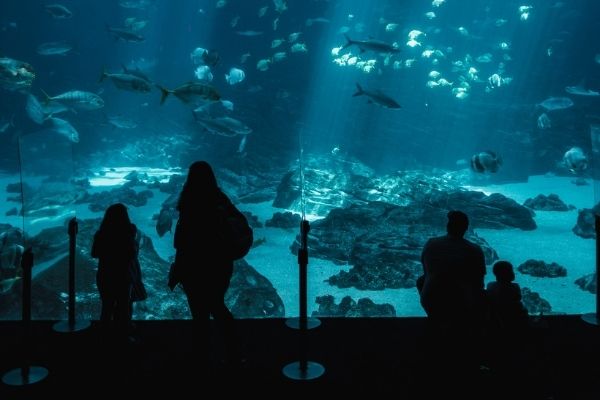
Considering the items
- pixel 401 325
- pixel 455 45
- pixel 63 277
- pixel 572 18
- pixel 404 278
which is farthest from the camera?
pixel 455 45

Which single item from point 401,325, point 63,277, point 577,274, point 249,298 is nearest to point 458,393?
point 401,325

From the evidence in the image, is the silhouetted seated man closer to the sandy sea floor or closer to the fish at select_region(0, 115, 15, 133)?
the sandy sea floor

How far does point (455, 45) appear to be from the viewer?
28859mm

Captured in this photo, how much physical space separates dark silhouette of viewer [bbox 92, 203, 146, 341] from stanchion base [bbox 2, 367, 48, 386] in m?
0.53

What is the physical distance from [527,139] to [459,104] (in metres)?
4.48

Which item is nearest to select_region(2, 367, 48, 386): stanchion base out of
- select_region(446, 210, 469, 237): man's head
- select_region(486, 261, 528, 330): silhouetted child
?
select_region(446, 210, 469, 237): man's head

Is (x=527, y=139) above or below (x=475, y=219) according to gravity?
above

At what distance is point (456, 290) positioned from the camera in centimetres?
295

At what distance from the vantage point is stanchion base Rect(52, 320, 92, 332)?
4.00 metres

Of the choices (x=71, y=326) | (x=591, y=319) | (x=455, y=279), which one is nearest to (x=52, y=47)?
(x=71, y=326)

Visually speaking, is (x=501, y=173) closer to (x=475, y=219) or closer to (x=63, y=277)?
(x=475, y=219)

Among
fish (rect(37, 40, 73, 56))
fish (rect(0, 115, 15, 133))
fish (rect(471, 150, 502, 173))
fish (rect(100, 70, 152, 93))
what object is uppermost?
fish (rect(37, 40, 73, 56))

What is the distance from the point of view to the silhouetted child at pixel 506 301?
3199 millimetres

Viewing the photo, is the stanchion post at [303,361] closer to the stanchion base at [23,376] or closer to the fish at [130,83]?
the stanchion base at [23,376]
